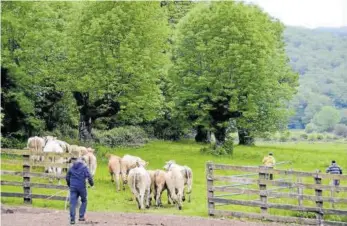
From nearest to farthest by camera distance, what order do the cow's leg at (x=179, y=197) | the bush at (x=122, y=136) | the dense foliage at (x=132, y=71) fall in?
the cow's leg at (x=179, y=197) < the dense foliage at (x=132, y=71) < the bush at (x=122, y=136)

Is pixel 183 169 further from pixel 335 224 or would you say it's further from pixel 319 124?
pixel 319 124

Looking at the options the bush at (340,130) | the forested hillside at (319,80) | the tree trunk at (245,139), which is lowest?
the tree trunk at (245,139)

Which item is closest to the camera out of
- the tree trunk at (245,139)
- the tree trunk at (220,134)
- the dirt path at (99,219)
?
the dirt path at (99,219)

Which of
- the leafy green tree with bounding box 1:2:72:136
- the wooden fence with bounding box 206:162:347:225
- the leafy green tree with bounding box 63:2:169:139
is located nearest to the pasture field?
the wooden fence with bounding box 206:162:347:225

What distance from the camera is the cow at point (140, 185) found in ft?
66.8

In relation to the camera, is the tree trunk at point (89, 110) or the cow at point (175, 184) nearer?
the cow at point (175, 184)

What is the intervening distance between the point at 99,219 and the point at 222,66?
97.2ft

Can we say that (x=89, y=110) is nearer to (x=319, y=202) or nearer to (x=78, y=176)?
(x=78, y=176)

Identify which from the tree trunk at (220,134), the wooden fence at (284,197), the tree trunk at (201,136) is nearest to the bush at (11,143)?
the tree trunk at (220,134)

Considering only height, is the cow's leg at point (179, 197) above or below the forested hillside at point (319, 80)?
below

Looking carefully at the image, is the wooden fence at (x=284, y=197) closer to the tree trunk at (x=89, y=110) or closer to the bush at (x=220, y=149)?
the tree trunk at (x=89, y=110)

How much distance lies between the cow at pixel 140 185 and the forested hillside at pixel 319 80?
320ft

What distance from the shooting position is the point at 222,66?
45562mm

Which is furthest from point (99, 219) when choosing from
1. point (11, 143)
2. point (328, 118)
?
point (328, 118)
